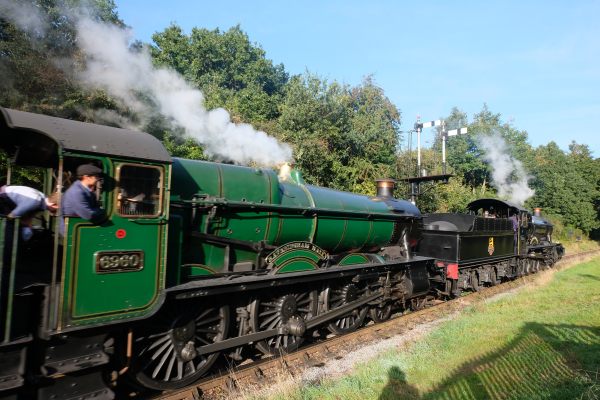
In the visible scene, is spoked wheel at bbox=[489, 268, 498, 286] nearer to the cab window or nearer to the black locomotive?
the black locomotive

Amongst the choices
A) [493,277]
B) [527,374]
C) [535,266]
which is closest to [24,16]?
[527,374]

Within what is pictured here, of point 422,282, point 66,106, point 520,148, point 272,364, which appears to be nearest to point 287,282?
point 272,364

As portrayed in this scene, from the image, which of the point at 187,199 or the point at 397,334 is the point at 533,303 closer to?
the point at 397,334

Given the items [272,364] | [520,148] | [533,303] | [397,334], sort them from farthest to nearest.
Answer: [520,148] < [533,303] < [397,334] < [272,364]

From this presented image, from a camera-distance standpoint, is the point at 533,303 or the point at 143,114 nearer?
the point at 533,303

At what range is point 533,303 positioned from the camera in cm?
1084

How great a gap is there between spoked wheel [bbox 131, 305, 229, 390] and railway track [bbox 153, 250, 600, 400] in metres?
0.19

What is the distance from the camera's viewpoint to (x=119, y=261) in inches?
172

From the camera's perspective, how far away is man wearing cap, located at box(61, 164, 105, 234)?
401 centimetres

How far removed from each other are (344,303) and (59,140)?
5733 millimetres

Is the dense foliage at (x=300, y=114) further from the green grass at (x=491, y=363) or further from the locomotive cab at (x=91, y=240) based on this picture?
the green grass at (x=491, y=363)

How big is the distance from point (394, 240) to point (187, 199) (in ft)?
19.5

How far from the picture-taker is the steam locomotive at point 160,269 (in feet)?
13.1

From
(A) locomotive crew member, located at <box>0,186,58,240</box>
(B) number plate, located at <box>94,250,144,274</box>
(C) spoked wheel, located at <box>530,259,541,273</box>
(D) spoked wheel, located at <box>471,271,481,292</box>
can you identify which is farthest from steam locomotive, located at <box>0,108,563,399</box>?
(C) spoked wheel, located at <box>530,259,541,273</box>
